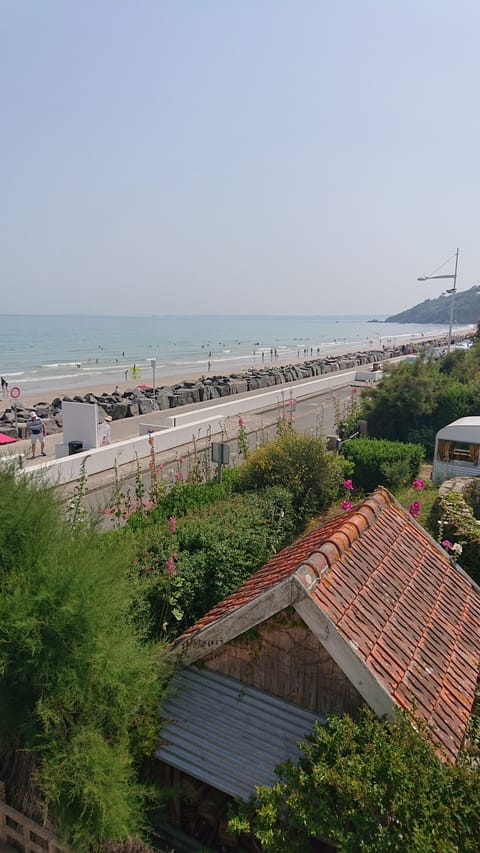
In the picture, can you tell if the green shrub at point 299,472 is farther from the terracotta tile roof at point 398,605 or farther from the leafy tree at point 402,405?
the leafy tree at point 402,405

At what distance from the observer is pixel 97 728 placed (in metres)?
3.98

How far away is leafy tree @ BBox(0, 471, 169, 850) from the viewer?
3756mm

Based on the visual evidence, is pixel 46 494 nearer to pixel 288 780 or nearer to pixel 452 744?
pixel 288 780

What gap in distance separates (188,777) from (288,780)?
44.7 inches

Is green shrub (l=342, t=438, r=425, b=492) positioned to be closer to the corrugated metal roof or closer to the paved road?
the paved road

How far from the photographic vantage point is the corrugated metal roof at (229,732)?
401 centimetres

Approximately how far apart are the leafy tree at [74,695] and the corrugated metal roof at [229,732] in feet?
0.75

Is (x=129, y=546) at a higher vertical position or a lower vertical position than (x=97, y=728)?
higher

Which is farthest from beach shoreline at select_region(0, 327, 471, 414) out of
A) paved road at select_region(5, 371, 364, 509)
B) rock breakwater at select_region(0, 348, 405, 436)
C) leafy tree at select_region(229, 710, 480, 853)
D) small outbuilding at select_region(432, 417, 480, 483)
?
leafy tree at select_region(229, 710, 480, 853)

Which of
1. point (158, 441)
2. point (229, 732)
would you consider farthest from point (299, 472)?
point (158, 441)

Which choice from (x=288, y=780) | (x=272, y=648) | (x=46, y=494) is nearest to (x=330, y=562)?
(x=272, y=648)

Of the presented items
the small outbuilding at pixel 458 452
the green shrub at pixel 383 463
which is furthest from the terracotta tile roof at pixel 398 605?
the small outbuilding at pixel 458 452

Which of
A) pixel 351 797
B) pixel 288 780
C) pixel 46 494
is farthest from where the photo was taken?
pixel 46 494

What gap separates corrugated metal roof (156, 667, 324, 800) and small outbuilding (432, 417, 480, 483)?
9.96 m
